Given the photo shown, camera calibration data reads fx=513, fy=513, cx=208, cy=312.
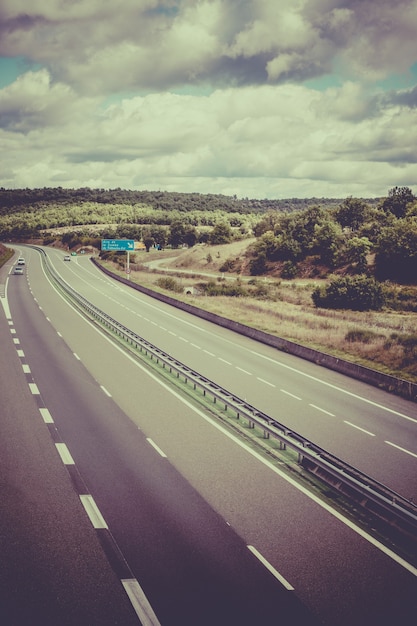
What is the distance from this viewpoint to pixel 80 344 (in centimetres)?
3200

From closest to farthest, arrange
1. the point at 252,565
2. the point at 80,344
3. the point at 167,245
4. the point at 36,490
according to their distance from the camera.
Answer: the point at 252,565, the point at 36,490, the point at 80,344, the point at 167,245

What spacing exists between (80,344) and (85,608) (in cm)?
2459

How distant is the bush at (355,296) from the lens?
2461 inches

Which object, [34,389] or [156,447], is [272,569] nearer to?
[156,447]

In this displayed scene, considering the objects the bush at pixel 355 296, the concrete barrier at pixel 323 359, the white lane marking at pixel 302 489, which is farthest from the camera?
the bush at pixel 355 296

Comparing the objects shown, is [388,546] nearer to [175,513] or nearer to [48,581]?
[175,513]

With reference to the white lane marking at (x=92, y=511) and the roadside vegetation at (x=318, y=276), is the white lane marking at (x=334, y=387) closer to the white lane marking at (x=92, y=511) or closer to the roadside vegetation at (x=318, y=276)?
the roadside vegetation at (x=318, y=276)

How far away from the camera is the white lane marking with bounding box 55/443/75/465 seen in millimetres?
14465

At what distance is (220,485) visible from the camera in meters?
13.4

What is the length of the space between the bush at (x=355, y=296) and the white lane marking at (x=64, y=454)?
51458 mm

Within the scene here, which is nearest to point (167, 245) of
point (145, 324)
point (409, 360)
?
point (145, 324)

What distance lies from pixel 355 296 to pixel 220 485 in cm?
5279

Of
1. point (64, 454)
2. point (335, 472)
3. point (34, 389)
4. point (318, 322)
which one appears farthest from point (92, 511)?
point (318, 322)

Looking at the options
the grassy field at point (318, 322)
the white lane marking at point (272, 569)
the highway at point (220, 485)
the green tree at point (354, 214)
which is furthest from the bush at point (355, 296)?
the green tree at point (354, 214)
